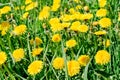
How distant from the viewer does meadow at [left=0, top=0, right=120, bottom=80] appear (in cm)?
175

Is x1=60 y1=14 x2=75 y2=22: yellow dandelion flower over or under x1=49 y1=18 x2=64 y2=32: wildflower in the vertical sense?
over

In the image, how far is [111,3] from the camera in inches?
98.7

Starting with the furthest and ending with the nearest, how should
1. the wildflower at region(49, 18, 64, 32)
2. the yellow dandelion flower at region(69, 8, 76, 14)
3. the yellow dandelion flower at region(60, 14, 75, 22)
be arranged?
the yellow dandelion flower at region(69, 8, 76, 14)
the yellow dandelion flower at region(60, 14, 75, 22)
the wildflower at region(49, 18, 64, 32)

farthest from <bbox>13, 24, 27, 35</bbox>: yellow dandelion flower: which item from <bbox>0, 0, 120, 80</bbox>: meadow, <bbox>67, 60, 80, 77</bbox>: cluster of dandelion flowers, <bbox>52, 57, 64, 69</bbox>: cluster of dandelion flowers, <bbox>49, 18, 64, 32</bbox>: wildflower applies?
<bbox>67, 60, 80, 77</bbox>: cluster of dandelion flowers

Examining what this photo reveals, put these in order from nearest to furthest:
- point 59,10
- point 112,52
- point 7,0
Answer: point 112,52
point 59,10
point 7,0

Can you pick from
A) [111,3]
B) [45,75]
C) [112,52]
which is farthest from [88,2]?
[45,75]

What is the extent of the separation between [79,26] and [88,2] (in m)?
0.55

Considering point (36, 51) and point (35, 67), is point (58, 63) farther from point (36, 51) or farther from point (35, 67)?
point (36, 51)

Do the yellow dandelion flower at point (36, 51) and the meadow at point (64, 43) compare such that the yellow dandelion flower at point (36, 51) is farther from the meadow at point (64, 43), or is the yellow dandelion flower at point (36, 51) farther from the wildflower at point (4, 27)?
the wildflower at point (4, 27)

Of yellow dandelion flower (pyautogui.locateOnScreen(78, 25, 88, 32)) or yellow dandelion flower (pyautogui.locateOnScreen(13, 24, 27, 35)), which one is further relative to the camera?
yellow dandelion flower (pyautogui.locateOnScreen(13, 24, 27, 35))

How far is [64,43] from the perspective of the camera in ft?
6.69

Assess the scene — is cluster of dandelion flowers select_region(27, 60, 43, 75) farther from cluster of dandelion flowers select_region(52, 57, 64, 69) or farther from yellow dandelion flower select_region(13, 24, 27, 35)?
yellow dandelion flower select_region(13, 24, 27, 35)

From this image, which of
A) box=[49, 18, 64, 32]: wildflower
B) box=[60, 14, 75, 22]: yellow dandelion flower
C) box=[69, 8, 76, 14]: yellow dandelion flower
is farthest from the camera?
box=[69, 8, 76, 14]: yellow dandelion flower

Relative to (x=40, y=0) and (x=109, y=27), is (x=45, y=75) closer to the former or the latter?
(x=109, y=27)
